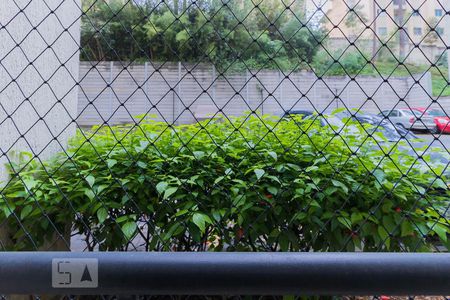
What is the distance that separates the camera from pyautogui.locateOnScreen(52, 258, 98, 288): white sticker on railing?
493mm

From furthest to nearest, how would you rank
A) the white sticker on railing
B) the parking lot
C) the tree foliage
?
the tree foliage → the parking lot → the white sticker on railing

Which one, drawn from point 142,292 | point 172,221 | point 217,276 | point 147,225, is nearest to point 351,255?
point 217,276

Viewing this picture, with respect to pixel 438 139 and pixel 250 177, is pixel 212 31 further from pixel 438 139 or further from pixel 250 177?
pixel 438 139

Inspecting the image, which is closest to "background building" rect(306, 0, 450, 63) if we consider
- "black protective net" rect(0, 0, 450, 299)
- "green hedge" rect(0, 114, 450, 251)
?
"black protective net" rect(0, 0, 450, 299)

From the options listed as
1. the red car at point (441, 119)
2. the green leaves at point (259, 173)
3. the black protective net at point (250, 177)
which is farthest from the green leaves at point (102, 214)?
the red car at point (441, 119)

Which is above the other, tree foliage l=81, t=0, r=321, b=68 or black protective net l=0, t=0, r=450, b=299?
tree foliage l=81, t=0, r=321, b=68

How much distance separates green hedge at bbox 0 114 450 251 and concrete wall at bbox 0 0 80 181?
19 centimetres

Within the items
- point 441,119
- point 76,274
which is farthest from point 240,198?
point 441,119

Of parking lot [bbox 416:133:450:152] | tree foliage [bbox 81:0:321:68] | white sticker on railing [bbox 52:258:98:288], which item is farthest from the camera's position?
tree foliage [bbox 81:0:321:68]

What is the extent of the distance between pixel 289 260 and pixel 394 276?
16 cm

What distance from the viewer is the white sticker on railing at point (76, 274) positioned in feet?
1.62

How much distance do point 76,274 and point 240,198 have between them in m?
0.63

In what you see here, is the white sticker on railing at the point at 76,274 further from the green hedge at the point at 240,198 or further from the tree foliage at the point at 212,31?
the tree foliage at the point at 212,31

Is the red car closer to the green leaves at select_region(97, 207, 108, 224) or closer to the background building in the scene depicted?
the background building
